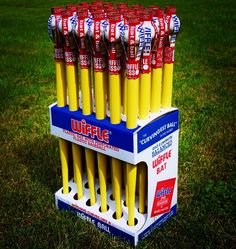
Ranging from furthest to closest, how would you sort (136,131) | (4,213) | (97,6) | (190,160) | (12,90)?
(12,90) → (190,160) → (4,213) → (97,6) → (136,131)

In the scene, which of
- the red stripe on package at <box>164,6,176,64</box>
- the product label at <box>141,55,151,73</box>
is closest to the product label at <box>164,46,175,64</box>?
the red stripe on package at <box>164,6,176,64</box>

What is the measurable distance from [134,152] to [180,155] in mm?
1453

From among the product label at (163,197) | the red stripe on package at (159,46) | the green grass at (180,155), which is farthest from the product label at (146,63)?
the green grass at (180,155)

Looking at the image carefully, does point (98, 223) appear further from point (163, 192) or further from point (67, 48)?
point (67, 48)

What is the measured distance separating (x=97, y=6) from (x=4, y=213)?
1558 mm

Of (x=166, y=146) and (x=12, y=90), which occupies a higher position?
(x=166, y=146)

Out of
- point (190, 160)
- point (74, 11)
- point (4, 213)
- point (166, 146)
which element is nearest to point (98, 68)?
point (74, 11)

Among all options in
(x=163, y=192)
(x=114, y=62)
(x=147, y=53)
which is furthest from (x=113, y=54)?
(x=163, y=192)

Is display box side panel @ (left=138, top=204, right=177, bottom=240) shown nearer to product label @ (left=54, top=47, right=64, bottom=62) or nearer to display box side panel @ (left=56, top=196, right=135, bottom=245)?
display box side panel @ (left=56, top=196, right=135, bottom=245)

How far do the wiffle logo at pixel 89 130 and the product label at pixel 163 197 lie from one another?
48 cm

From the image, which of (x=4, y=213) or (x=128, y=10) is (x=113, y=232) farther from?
(x=128, y=10)

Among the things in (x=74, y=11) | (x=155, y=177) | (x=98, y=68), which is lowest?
(x=155, y=177)

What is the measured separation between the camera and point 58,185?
11.4 ft

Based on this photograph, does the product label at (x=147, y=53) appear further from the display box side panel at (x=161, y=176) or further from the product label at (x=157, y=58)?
the display box side panel at (x=161, y=176)
